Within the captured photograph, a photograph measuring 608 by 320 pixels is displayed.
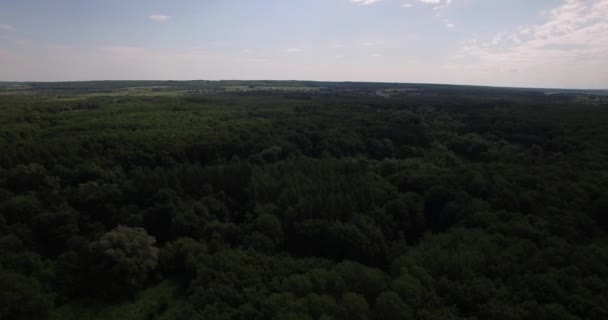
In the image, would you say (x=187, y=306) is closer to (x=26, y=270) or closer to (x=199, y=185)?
(x=26, y=270)

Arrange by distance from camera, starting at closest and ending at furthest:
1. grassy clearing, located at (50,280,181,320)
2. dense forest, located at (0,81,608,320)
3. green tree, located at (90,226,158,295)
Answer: dense forest, located at (0,81,608,320) → grassy clearing, located at (50,280,181,320) → green tree, located at (90,226,158,295)

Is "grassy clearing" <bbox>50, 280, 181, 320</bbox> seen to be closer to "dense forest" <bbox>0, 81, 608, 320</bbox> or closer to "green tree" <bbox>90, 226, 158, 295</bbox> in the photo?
"dense forest" <bbox>0, 81, 608, 320</bbox>

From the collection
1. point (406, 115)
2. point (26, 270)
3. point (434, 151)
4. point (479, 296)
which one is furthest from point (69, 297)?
point (406, 115)

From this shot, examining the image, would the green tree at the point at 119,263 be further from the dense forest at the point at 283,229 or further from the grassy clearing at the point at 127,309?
the grassy clearing at the point at 127,309

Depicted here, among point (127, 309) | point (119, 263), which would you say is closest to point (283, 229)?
point (119, 263)

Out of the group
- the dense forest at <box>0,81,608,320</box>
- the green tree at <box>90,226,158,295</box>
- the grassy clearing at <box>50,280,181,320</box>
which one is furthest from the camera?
the green tree at <box>90,226,158,295</box>

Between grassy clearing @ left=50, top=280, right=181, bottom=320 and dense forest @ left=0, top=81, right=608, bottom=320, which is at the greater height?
dense forest @ left=0, top=81, right=608, bottom=320

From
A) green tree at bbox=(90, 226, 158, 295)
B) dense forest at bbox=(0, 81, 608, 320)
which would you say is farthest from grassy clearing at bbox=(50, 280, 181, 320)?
green tree at bbox=(90, 226, 158, 295)

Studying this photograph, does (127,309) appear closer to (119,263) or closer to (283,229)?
(119,263)

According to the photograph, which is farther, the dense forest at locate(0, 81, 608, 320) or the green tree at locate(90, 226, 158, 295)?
the green tree at locate(90, 226, 158, 295)
